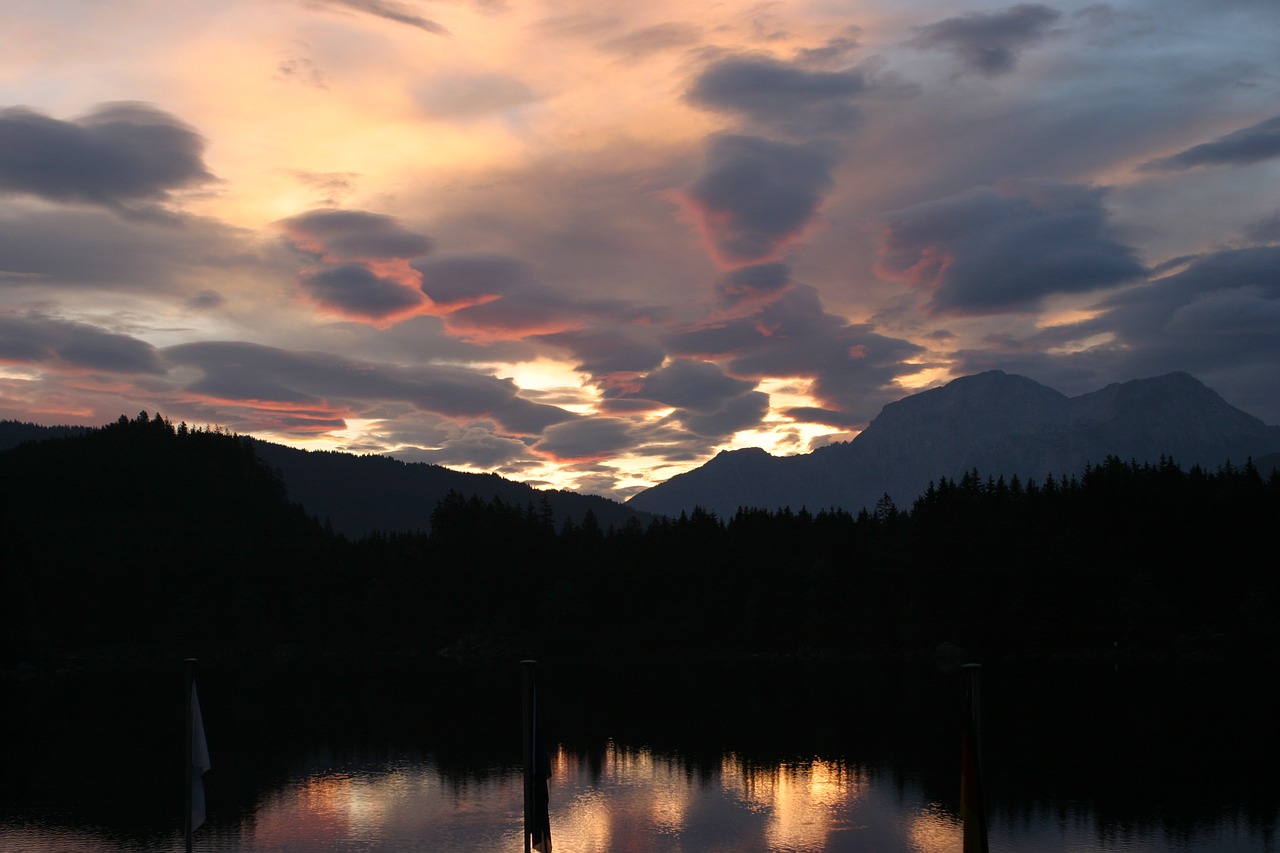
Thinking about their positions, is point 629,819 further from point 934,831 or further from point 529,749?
point 529,749

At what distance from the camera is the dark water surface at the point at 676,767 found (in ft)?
179

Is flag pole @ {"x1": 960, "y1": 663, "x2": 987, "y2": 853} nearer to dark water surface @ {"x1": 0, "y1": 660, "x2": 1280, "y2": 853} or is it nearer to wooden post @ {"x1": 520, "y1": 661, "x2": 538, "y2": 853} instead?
wooden post @ {"x1": 520, "y1": 661, "x2": 538, "y2": 853}

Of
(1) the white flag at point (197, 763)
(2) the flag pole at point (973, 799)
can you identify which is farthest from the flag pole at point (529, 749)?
(2) the flag pole at point (973, 799)

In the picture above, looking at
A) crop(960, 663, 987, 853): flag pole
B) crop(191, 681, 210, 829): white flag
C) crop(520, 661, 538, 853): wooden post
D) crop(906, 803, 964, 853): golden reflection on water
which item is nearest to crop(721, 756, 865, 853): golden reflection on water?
crop(906, 803, 964, 853): golden reflection on water

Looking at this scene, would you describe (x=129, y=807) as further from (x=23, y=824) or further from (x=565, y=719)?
(x=565, y=719)

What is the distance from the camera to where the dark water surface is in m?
54.6

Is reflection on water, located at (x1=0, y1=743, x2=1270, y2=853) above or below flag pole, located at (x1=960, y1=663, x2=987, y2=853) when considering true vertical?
below

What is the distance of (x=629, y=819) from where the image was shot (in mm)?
59688

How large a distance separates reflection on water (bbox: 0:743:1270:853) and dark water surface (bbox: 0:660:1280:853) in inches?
8.8

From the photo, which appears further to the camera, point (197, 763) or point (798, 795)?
point (798, 795)

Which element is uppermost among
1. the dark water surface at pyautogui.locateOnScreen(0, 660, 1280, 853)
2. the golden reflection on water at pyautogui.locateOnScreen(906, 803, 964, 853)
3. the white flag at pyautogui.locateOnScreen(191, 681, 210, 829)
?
the white flag at pyautogui.locateOnScreen(191, 681, 210, 829)

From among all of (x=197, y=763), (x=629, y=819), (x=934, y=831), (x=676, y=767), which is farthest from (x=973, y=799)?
(x=676, y=767)

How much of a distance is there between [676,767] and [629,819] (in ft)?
53.6

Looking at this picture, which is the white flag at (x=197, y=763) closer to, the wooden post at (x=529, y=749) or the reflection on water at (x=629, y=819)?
the wooden post at (x=529, y=749)
